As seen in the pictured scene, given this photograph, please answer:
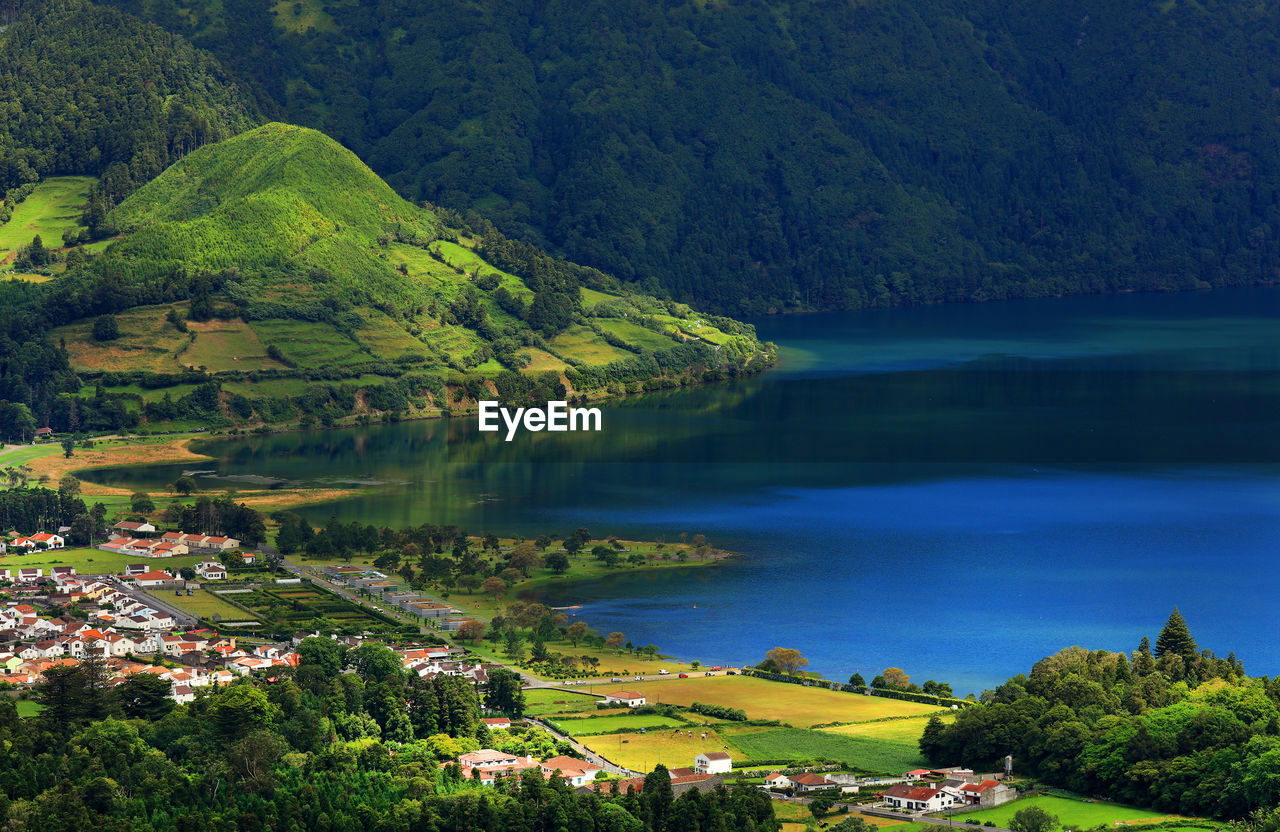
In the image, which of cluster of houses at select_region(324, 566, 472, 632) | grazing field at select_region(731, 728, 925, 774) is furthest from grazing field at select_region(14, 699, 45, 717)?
grazing field at select_region(731, 728, 925, 774)

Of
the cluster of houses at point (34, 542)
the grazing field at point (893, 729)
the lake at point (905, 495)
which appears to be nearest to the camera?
the grazing field at point (893, 729)

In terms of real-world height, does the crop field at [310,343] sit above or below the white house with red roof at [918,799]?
above

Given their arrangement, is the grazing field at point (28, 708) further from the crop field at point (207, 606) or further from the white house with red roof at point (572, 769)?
the white house with red roof at point (572, 769)

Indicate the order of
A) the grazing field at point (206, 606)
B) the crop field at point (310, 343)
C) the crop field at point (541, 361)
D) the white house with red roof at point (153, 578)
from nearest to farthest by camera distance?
the grazing field at point (206, 606)
the white house with red roof at point (153, 578)
the crop field at point (310, 343)
the crop field at point (541, 361)

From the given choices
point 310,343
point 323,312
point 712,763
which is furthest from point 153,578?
point 323,312

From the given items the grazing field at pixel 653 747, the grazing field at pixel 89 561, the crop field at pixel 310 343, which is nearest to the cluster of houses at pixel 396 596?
the grazing field at pixel 89 561

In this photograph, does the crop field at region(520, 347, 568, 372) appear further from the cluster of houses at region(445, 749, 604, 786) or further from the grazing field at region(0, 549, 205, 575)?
the cluster of houses at region(445, 749, 604, 786)
